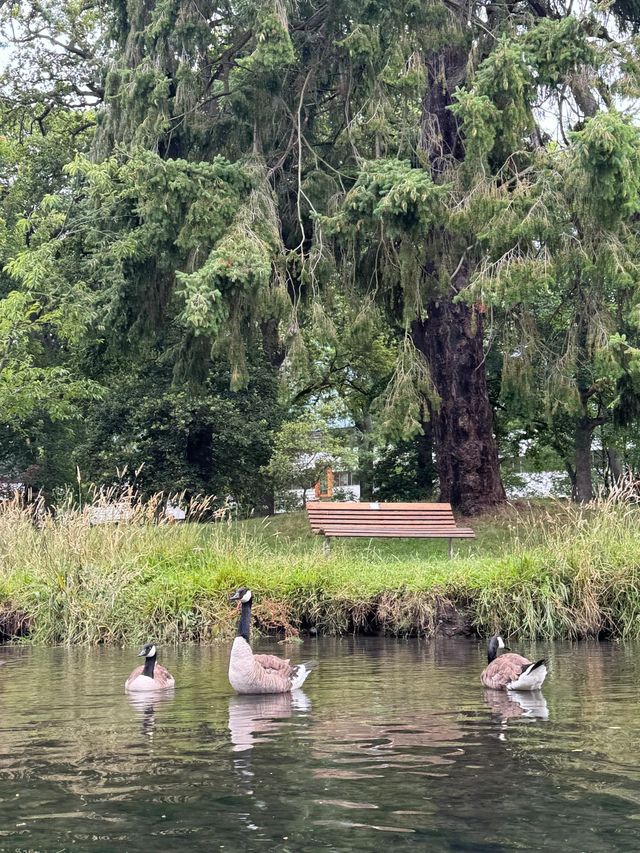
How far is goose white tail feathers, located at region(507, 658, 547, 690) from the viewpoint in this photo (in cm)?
892

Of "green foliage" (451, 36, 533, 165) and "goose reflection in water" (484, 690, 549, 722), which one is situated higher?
"green foliage" (451, 36, 533, 165)

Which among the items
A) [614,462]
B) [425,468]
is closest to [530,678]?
[425,468]

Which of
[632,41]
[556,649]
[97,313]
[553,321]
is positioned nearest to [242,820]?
[556,649]

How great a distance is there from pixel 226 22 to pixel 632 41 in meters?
7.63

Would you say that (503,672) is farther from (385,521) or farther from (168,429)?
(168,429)

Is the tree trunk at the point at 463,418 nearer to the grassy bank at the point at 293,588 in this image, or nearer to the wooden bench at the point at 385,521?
the wooden bench at the point at 385,521

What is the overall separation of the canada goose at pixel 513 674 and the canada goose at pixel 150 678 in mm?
2633

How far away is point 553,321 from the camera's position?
25.5 metres

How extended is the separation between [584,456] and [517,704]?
993 inches

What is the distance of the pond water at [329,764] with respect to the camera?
4.77 metres

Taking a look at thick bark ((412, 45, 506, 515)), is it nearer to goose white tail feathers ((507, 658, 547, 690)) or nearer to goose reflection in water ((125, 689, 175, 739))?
goose white tail feathers ((507, 658, 547, 690))

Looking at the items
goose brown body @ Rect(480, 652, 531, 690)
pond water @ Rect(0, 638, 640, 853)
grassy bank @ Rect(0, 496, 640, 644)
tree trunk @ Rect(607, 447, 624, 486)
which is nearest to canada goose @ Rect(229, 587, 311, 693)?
pond water @ Rect(0, 638, 640, 853)

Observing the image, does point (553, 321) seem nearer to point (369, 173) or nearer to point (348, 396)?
point (369, 173)

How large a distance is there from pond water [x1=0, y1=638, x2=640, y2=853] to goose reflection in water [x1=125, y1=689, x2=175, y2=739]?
38 millimetres
